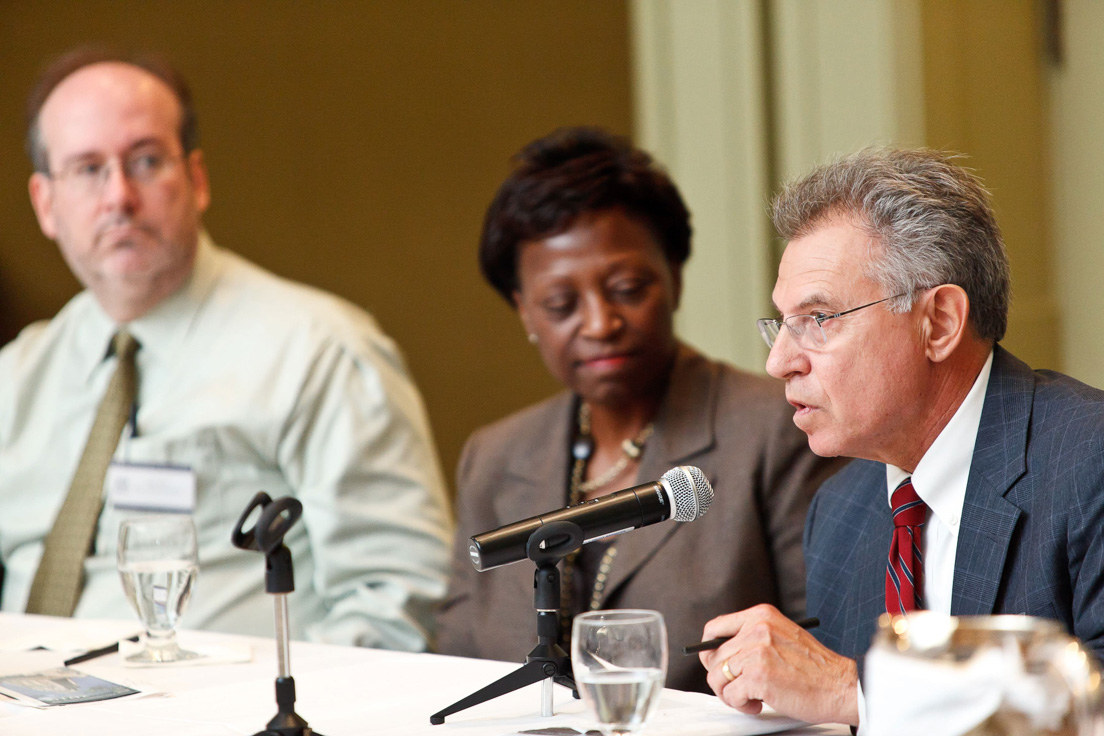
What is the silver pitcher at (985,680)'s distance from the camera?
2.07 ft

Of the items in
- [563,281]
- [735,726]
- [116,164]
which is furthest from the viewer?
[116,164]

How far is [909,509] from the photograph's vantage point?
147 centimetres

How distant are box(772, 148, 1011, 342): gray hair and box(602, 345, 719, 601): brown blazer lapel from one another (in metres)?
0.73

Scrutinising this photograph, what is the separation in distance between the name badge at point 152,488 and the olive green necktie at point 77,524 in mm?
69

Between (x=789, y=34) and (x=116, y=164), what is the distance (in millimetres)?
2177

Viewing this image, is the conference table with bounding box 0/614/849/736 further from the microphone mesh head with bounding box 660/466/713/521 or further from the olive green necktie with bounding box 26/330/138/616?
the olive green necktie with bounding box 26/330/138/616

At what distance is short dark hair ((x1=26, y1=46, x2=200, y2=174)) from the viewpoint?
108 inches

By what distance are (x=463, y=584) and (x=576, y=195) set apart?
2.66ft

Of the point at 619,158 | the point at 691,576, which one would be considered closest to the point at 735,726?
the point at 691,576

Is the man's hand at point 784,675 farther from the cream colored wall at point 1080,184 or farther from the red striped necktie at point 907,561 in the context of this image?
the cream colored wall at point 1080,184

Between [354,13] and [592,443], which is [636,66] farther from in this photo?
[592,443]

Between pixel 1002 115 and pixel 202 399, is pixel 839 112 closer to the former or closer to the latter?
pixel 1002 115

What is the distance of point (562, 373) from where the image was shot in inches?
89.0

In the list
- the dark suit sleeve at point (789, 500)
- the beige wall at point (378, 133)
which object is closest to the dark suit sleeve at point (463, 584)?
the dark suit sleeve at point (789, 500)
